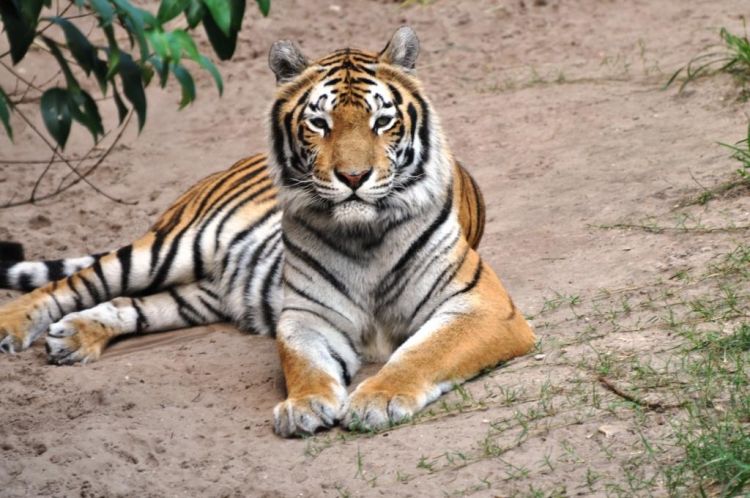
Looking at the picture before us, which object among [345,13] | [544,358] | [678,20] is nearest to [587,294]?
[544,358]

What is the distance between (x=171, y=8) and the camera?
2287mm

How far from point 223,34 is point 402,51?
2358mm

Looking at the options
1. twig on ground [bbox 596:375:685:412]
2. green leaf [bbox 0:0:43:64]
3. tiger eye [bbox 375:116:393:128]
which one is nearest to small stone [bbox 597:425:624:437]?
twig on ground [bbox 596:375:685:412]

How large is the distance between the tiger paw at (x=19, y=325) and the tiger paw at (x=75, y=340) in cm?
15

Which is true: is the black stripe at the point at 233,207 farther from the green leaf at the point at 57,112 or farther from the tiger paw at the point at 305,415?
the green leaf at the point at 57,112

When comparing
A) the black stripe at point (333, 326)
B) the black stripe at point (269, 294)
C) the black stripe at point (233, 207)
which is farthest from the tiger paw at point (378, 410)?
the black stripe at point (233, 207)

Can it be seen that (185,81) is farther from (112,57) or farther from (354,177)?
(354,177)

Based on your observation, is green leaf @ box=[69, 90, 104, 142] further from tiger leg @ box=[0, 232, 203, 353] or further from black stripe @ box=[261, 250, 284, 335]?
tiger leg @ box=[0, 232, 203, 353]

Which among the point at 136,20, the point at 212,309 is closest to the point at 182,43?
the point at 136,20

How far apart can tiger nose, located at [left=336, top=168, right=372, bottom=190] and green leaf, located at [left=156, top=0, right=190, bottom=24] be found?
6.46ft

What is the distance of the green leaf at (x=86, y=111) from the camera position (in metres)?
Result: 2.44

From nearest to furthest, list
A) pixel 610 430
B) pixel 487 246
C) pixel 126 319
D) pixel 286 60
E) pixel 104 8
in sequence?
pixel 104 8 → pixel 610 430 → pixel 286 60 → pixel 126 319 → pixel 487 246

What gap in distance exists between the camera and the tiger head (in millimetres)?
4301

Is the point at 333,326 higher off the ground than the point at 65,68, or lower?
lower
